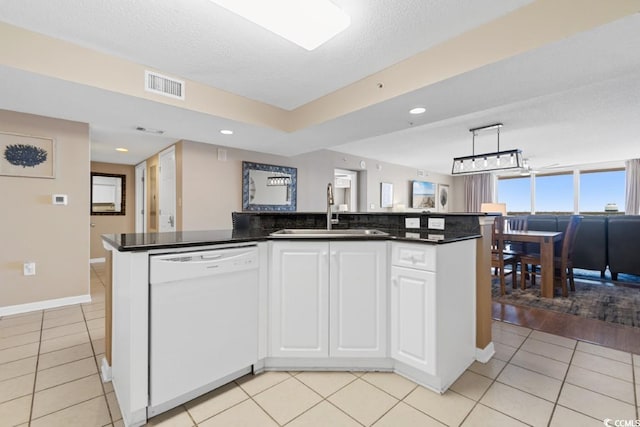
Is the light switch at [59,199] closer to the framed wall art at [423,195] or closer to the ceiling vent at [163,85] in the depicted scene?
the ceiling vent at [163,85]

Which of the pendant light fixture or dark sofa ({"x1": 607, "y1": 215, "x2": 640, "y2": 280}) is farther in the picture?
the pendant light fixture

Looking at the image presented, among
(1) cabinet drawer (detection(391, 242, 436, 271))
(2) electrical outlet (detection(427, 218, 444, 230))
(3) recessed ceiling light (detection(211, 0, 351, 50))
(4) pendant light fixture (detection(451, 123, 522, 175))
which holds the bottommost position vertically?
(1) cabinet drawer (detection(391, 242, 436, 271))

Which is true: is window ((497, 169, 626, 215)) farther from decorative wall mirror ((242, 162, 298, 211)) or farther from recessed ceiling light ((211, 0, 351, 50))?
recessed ceiling light ((211, 0, 351, 50))

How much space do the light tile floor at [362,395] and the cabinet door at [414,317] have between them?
178mm

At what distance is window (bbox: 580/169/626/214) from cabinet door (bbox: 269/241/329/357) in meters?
8.80

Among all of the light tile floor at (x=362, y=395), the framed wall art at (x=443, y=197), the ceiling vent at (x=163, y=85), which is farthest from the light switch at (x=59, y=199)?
the framed wall art at (x=443, y=197)

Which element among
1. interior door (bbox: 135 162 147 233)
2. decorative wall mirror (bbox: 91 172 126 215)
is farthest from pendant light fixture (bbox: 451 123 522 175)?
decorative wall mirror (bbox: 91 172 126 215)

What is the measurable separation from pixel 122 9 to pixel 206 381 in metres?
2.25

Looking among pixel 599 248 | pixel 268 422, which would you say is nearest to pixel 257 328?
pixel 268 422

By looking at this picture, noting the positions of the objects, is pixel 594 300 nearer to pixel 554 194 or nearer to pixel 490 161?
pixel 490 161

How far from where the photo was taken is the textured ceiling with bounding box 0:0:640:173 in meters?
1.76

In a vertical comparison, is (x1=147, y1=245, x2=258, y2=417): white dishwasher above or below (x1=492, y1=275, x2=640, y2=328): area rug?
above

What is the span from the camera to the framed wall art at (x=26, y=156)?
2875 mm

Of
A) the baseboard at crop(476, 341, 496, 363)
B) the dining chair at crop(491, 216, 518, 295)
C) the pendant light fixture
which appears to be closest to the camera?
the baseboard at crop(476, 341, 496, 363)
